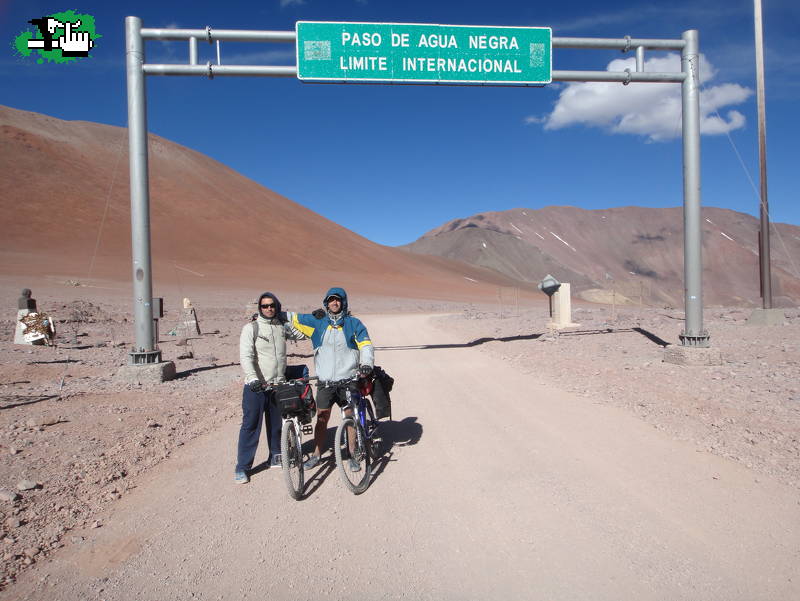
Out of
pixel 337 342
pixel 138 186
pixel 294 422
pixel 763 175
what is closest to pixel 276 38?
pixel 138 186

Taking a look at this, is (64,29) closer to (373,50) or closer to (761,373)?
(373,50)

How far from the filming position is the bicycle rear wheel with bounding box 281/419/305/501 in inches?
158

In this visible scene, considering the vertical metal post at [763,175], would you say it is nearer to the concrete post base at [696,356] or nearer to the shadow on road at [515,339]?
the shadow on road at [515,339]

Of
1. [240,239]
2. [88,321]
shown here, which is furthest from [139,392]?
[240,239]

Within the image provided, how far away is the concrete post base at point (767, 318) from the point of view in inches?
609

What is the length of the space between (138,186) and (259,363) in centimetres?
662

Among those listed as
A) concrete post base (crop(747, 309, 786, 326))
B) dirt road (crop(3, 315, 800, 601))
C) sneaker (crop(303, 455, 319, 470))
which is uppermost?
concrete post base (crop(747, 309, 786, 326))

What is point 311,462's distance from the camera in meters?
4.73

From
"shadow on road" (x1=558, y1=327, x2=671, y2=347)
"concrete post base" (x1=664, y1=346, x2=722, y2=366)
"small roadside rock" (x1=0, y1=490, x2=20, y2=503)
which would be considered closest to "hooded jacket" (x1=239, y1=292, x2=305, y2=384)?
"small roadside rock" (x1=0, y1=490, x2=20, y2=503)

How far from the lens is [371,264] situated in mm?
82500

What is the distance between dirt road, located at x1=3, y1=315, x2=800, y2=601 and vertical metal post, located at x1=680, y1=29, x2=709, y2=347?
20.5 feet

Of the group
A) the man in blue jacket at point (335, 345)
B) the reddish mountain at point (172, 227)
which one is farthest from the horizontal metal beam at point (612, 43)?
the reddish mountain at point (172, 227)

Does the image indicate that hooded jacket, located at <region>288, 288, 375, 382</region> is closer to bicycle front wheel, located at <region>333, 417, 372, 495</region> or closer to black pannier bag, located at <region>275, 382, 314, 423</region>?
black pannier bag, located at <region>275, 382, 314, 423</region>

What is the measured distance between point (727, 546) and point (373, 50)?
31.1 ft
